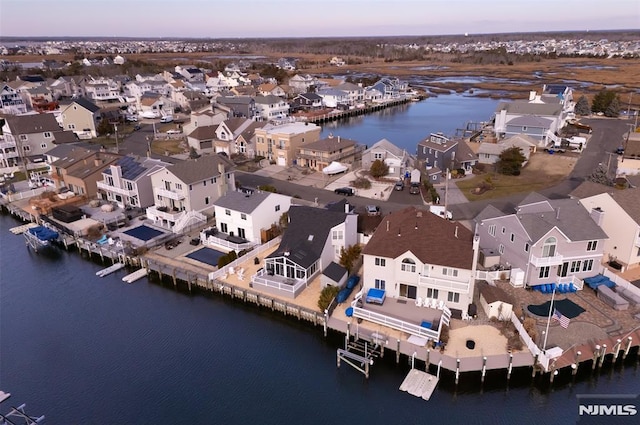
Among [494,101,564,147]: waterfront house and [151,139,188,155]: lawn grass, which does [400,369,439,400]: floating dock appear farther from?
[494,101,564,147]: waterfront house

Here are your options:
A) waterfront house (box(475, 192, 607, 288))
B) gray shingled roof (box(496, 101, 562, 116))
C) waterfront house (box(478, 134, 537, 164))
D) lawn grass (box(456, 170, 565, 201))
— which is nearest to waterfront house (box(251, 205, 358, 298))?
waterfront house (box(475, 192, 607, 288))

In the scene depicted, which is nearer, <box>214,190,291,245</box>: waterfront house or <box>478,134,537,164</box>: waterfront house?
<box>214,190,291,245</box>: waterfront house

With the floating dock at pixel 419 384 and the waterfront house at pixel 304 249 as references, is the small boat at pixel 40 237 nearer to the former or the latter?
the waterfront house at pixel 304 249

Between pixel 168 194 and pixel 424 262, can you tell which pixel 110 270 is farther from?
pixel 424 262

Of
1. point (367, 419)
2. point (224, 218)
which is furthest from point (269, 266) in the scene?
point (367, 419)

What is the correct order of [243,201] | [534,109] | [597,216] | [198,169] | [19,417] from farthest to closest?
[534,109] < [198,169] < [243,201] < [597,216] < [19,417]

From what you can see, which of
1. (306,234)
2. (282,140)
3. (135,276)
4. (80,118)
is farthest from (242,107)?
(306,234)
